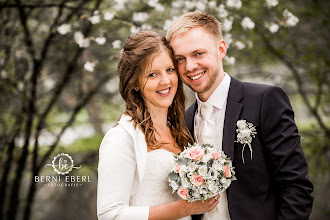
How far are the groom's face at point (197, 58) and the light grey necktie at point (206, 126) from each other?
0.14 m

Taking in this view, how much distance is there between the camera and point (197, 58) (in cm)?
266

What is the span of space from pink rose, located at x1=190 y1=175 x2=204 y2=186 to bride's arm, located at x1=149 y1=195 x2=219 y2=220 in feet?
0.88

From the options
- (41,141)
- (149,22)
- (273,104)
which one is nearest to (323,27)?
(149,22)

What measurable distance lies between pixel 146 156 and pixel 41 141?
3.20 metres

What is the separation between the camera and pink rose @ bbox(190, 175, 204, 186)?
2.04 m

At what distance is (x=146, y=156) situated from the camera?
7.65 feet

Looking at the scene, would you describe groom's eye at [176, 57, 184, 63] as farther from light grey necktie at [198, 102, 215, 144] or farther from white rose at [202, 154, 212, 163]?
white rose at [202, 154, 212, 163]

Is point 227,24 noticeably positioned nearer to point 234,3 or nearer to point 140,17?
point 234,3

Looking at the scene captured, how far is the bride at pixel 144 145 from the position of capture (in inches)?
87.5

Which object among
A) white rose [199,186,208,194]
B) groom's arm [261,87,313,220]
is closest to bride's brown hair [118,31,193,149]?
white rose [199,186,208,194]

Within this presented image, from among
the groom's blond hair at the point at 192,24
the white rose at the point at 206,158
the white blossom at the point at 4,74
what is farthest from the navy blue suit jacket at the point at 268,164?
the white blossom at the point at 4,74

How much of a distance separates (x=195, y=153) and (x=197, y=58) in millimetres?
891

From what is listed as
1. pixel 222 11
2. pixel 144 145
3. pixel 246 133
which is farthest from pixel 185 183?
pixel 222 11

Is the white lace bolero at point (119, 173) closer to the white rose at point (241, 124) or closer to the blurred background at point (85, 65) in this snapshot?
the white rose at point (241, 124)
